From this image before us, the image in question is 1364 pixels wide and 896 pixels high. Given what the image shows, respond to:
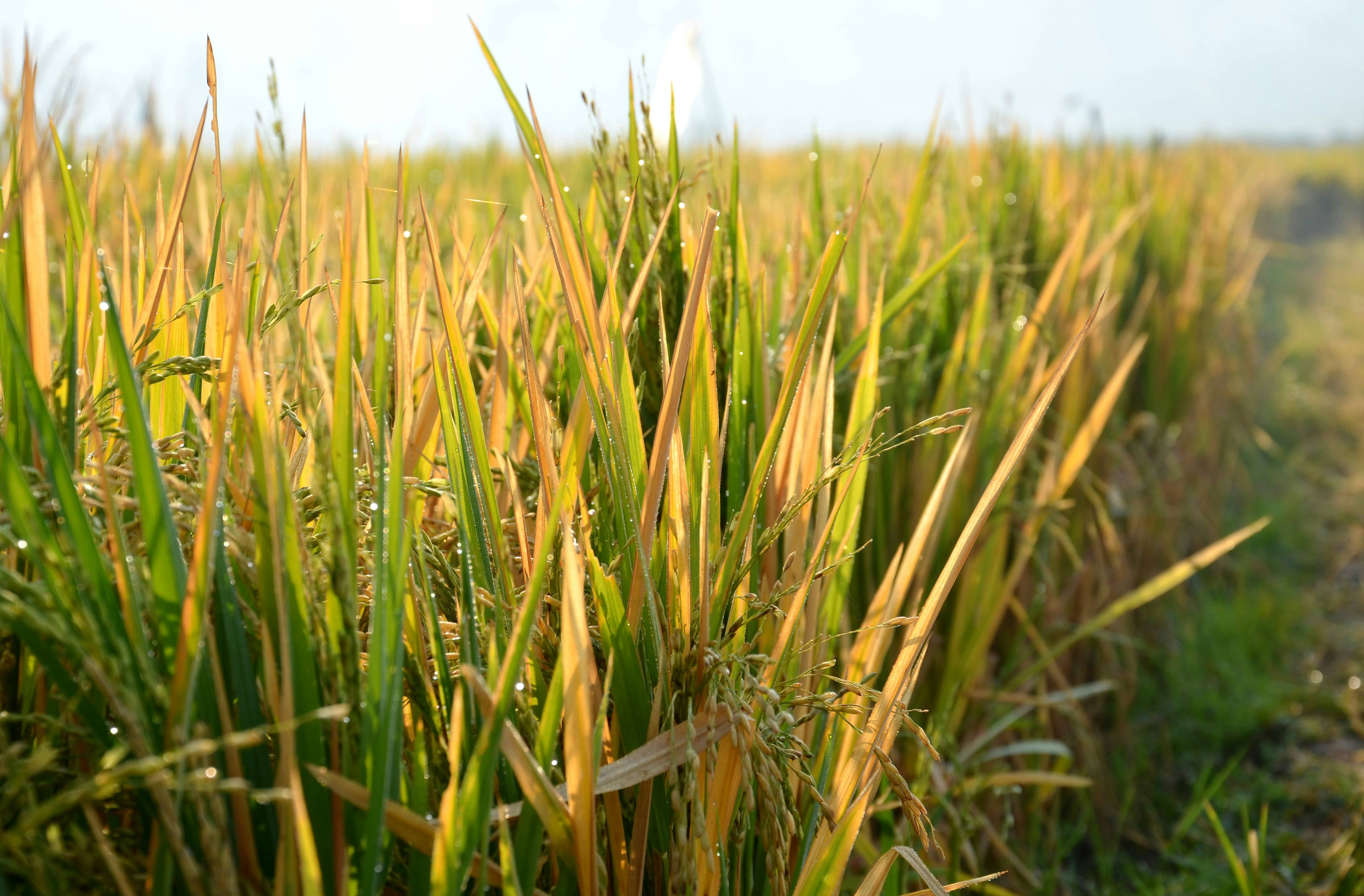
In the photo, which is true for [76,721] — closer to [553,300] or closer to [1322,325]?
[553,300]

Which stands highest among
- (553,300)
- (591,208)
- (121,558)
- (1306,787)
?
(591,208)

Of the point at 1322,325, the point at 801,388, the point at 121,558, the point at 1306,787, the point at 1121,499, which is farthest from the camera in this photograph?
the point at 1322,325

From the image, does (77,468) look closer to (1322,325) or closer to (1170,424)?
(1170,424)

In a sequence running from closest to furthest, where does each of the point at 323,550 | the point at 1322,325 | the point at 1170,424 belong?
the point at 323,550
the point at 1170,424
the point at 1322,325

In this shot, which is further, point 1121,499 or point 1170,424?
point 1170,424

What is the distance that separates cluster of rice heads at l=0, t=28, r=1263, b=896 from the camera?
450 mm

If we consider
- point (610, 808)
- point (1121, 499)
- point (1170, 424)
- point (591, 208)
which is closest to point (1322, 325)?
point (1170, 424)

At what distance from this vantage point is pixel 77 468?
565mm

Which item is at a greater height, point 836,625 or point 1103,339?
point 1103,339

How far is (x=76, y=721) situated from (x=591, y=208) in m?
0.80

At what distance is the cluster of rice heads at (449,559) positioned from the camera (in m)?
0.45

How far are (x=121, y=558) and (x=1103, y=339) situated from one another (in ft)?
6.64

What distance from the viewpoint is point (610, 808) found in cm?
59

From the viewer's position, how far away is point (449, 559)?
77cm
